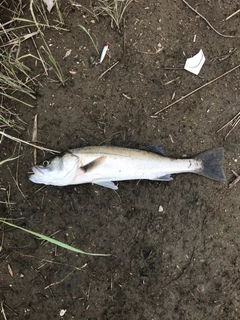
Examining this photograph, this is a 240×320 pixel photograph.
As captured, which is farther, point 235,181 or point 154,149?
point 235,181

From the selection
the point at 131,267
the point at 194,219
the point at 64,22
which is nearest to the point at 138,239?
the point at 131,267

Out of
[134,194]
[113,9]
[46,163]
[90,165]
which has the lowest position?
[134,194]

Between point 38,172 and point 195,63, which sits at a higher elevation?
point 195,63

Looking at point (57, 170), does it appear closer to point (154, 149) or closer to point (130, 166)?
point (130, 166)

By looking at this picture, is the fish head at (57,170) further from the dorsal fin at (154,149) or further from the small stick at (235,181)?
the small stick at (235,181)

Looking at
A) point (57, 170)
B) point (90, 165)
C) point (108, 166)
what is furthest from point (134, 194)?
point (57, 170)

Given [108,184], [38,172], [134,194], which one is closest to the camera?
[38,172]

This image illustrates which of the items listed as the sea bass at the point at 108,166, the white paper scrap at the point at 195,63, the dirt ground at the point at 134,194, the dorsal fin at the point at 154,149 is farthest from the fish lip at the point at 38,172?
the white paper scrap at the point at 195,63

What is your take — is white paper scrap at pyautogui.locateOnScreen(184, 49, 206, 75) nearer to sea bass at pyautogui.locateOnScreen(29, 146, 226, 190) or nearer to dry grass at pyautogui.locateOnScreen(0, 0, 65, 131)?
sea bass at pyautogui.locateOnScreen(29, 146, 226, 190)
